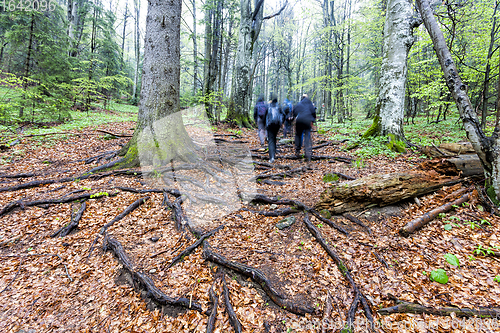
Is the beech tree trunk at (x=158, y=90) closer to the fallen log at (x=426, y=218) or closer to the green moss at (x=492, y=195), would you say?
the fallen log at (x=426, y=218)

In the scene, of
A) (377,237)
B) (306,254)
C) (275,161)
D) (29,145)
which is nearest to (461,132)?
(275,161)

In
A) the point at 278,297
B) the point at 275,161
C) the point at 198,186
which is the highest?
the point at 275,161

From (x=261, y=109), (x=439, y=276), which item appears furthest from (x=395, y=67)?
(x=439, y=276)

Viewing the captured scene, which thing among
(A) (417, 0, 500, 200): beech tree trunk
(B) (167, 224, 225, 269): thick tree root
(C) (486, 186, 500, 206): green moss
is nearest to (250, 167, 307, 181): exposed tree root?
(B) (167, 224, 225, 269): thick tree root

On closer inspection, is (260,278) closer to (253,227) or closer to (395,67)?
(253,227)

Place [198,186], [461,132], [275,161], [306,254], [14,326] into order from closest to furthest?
[14,326] → [306,254] → [198,186] → [275,161] → [461,132]

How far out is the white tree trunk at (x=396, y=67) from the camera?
7.29 meters

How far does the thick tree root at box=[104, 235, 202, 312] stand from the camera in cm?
264

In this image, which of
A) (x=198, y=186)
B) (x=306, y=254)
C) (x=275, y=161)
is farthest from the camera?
(x=275, y=161)

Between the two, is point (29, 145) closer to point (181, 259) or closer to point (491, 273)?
point (181, 259)

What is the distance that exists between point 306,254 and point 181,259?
206 cm

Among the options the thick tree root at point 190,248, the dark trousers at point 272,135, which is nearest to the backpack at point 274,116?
the dark trousers at point 272,135

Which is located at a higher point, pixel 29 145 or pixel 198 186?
pixel 29 145

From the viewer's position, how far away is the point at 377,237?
3484 millimetres
